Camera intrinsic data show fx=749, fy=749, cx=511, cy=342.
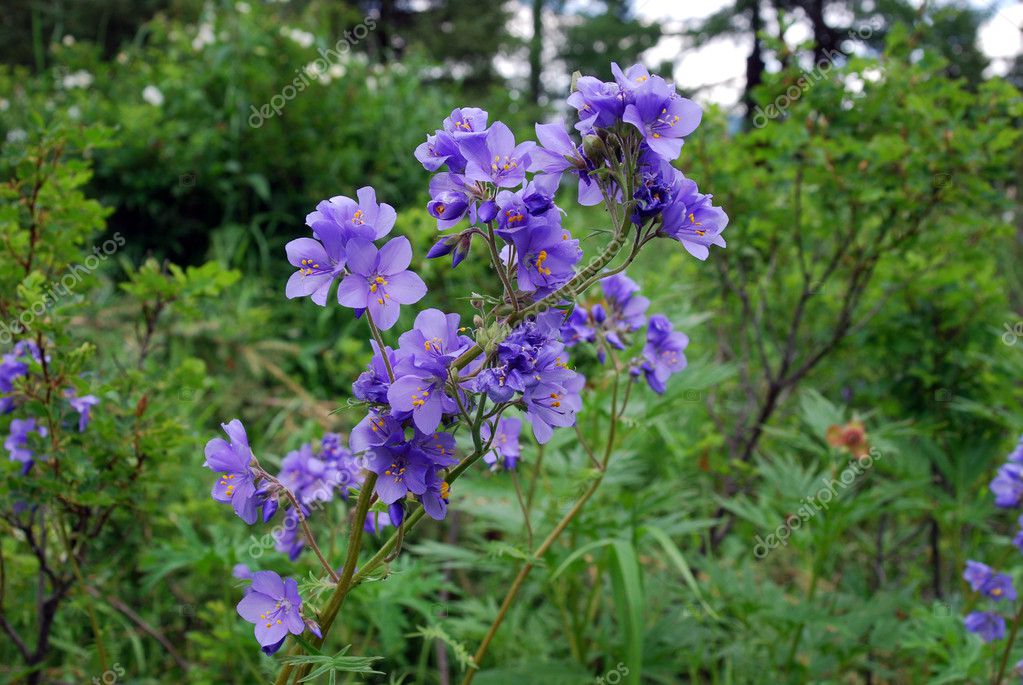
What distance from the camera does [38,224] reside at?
189 centimetres

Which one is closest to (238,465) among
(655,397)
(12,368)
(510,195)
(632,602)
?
(510,195)

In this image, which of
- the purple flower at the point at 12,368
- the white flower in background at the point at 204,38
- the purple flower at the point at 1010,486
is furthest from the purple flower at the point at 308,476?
the white flower in background at the point at 204,38

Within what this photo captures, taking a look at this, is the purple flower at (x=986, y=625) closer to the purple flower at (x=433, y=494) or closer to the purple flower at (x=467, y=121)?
the purple flower at (x=433, y=494)

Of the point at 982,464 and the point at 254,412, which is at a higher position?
the point at 254,412

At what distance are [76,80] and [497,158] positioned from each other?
543 centimetres

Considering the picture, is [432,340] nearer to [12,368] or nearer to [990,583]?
[12,368]

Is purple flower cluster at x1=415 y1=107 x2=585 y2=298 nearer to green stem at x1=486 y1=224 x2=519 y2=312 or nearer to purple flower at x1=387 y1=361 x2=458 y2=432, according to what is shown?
green stem at x1=486 y1=224 x2=519 y2=312

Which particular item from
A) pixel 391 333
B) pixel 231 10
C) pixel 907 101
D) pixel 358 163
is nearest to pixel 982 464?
pixel 907 101

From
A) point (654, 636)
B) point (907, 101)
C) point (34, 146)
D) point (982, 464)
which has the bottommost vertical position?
point (654, 636)

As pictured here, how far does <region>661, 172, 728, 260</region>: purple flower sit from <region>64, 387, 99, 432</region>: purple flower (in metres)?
1.42

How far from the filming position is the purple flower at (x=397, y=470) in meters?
1.02

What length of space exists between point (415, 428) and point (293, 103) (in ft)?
14.2

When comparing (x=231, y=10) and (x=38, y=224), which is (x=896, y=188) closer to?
(x=38, y=224)

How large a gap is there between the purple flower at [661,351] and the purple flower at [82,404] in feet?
4.27
